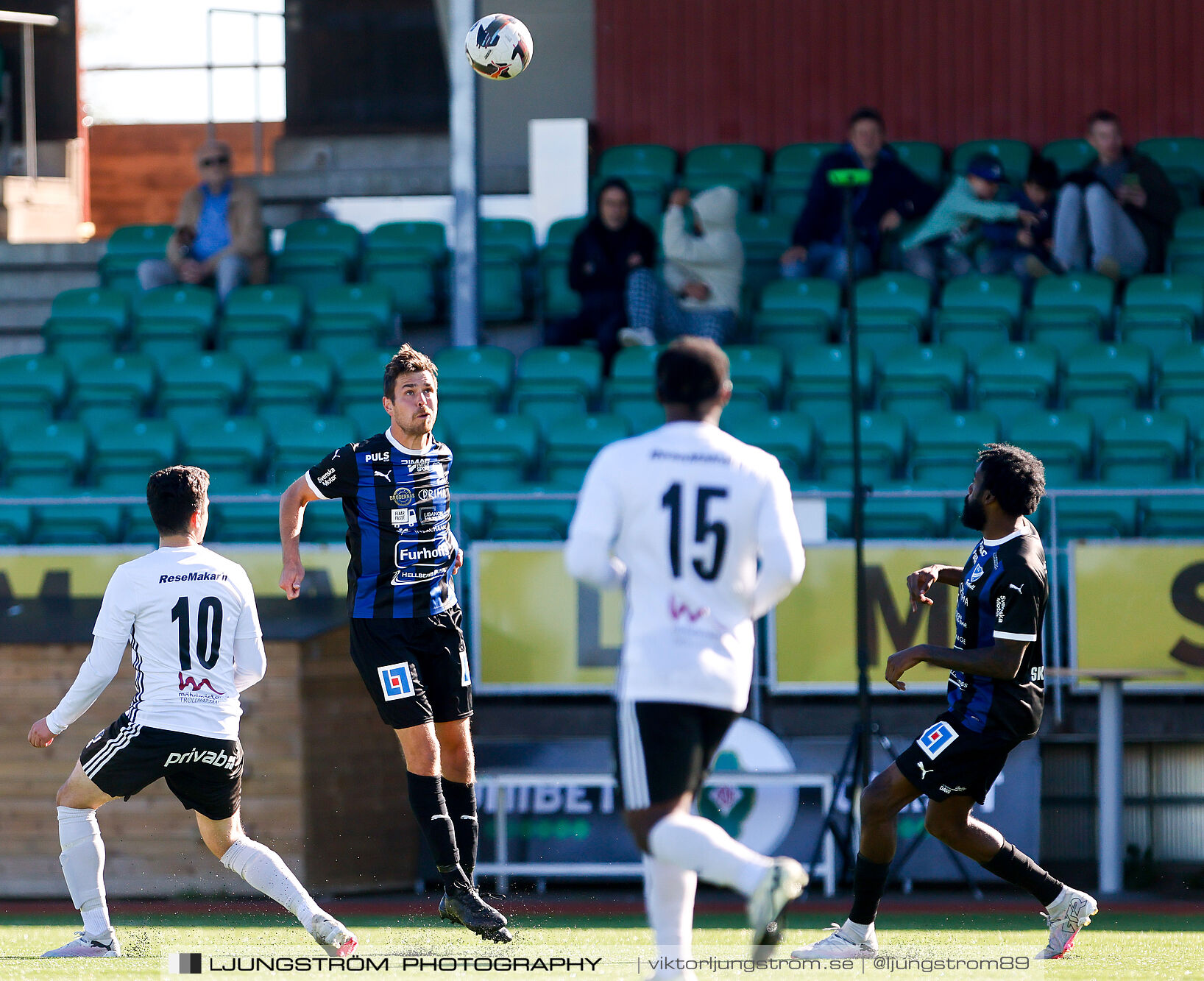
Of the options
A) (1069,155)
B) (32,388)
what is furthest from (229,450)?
(1069,155)

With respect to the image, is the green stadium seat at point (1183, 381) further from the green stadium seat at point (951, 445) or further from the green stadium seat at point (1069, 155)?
the green stadium seat at point (1069, 155)

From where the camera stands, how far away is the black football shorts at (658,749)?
4.76 m

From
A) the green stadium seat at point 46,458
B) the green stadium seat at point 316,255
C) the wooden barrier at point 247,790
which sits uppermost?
the green stadium seat at point 316,255

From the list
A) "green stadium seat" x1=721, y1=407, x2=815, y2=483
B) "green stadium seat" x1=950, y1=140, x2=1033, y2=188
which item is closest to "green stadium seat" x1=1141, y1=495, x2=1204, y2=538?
"green stadium seat" x1=721, y1=407, x2=815, y2=483

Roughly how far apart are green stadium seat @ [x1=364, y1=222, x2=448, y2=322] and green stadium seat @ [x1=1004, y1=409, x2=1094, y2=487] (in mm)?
4762

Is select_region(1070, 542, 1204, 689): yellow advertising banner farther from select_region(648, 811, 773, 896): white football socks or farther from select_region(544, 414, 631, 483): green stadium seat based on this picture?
select_region(648, 811, 773, 896): white football socks

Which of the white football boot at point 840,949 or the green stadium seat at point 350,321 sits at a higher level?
the green stadium seat at point 350,321

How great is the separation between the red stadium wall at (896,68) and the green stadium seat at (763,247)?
229cm

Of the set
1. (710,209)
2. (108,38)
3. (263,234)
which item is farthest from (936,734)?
(108,38)

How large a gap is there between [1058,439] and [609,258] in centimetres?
338

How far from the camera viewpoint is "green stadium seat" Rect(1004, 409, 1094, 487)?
35.0ft

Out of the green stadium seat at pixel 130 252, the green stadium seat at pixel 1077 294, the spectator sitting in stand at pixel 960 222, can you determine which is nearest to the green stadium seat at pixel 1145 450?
the green stadium seat at pixel 1077 294

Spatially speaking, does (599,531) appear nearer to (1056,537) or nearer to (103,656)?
(103,656)

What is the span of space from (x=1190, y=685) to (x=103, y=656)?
19.7ft
